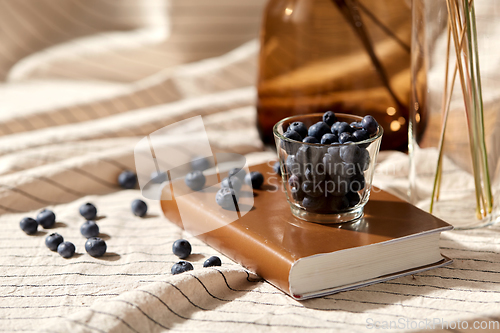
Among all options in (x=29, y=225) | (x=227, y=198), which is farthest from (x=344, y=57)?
(x=29, y=225)

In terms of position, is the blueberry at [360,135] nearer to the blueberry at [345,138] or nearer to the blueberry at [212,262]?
the blueberry at [345,138]

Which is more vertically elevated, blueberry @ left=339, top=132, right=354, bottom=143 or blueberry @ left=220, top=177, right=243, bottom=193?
blueberry @ left=339, top=132, right=354, bottom=143

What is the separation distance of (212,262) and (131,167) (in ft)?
1.39

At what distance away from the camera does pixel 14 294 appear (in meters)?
0.65

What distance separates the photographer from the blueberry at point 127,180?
1.00 metres

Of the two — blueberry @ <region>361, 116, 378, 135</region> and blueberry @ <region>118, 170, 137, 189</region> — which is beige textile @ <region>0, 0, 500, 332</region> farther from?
blueberry @ <region>361, 116, 378, 135</region>

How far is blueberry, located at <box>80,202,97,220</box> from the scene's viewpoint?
863mm

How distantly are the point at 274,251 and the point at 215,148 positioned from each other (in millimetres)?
543

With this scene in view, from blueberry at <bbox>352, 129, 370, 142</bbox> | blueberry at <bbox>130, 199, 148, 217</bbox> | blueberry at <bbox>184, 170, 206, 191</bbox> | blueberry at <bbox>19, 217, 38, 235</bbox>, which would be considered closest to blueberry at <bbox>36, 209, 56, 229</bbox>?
blueberry at <bbox>19, 217, 38, 235</bbox>

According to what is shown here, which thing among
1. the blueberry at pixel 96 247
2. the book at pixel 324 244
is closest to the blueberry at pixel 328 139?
the book at pixel 324 244

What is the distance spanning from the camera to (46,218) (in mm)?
832

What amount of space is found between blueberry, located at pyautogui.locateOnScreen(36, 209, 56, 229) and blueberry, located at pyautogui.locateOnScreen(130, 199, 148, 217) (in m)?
0.13

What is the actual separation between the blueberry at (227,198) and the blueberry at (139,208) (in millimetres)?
173

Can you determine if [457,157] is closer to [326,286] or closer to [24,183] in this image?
[326,286]
